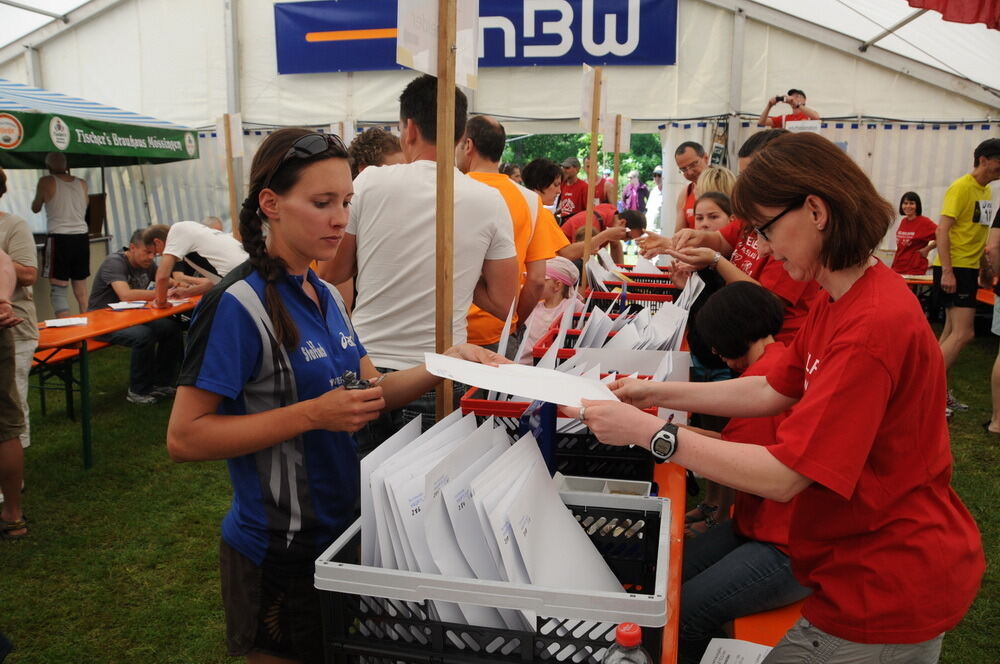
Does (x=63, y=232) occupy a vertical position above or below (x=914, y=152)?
below

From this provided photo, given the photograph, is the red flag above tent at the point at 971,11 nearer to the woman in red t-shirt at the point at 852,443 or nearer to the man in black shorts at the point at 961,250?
the man in black shorts at the point at 961,250

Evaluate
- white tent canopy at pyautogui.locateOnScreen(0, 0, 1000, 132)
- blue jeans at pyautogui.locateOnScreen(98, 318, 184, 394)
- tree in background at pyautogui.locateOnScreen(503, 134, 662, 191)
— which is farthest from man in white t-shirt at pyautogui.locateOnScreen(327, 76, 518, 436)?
tree in background at pyautogui.locateOnScreen(503, 134, 662, 191)

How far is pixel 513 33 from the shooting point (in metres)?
10.2

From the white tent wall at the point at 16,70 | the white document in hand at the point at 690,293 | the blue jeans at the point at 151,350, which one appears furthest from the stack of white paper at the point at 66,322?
the white tent wall at the point at 16,70

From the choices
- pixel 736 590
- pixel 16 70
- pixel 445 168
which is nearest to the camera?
pixel 445 168

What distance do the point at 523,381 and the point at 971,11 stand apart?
363 cm

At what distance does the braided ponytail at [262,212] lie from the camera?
4.40ft

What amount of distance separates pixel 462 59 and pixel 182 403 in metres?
1.00

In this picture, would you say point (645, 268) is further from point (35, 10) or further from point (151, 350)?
point (35, 10)

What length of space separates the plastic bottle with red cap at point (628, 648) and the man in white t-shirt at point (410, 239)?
4.63 ft

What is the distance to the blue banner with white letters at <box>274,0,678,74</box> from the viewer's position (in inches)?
390

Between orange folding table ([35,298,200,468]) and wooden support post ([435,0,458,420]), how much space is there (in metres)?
3.25

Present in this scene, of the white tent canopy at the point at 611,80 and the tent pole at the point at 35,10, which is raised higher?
the tent pole at the point at 35,10

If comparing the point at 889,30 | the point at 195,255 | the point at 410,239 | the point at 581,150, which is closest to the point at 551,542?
the point at 410,239
